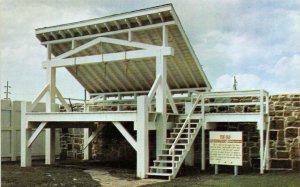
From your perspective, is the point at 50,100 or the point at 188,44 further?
the point at 50,100

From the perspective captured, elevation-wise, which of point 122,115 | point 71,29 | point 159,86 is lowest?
point 122,115

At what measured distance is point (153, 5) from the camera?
1455 centimetres

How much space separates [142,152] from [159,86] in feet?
8.33

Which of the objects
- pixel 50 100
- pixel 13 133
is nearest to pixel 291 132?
pixel 50 100

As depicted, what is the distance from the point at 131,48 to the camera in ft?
58.3

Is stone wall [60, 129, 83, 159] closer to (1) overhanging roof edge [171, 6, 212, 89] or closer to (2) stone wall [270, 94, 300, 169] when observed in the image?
(1) overhanging roof edge [171, 6, 212, 89]

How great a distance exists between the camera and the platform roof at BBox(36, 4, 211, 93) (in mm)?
15008

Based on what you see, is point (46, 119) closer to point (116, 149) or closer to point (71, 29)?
point (71, 29)

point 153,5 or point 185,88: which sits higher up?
point 153,5

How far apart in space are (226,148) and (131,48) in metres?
6.07

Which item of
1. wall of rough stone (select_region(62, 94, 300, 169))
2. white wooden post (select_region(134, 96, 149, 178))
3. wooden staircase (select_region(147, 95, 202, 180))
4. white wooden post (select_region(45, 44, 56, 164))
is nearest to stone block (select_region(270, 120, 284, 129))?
wall of rough stone (select_region(62, 94, 300, 169))

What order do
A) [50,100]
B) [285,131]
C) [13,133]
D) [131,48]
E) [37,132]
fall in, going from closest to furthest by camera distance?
[285,131] < [37,132] < [50,100] < [131,48] < [13,133]

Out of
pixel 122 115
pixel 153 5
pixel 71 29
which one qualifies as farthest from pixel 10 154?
pixel 153 5

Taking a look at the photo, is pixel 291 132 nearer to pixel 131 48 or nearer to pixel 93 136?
pixel 131 48
